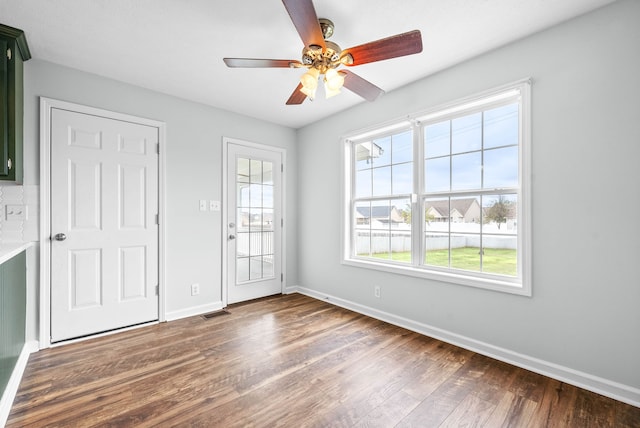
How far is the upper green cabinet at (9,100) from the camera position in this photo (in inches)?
81.7

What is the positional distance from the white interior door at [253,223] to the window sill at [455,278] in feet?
4.51

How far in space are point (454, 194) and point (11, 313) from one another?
11.6 feet

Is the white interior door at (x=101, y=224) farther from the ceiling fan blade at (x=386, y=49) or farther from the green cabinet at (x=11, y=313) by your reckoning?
the ceiling fan blade at (x=386, y=49)

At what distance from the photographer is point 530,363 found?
2.15m

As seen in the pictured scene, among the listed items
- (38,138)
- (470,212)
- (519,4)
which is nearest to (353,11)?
(519,4)

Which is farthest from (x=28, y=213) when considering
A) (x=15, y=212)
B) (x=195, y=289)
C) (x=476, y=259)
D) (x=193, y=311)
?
(x=476, y=259)

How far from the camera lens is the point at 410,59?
249 centimetres

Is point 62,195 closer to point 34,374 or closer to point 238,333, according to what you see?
point 34,374

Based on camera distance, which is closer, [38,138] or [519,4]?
[519,4]

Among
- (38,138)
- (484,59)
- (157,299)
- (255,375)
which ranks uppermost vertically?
(484,59)

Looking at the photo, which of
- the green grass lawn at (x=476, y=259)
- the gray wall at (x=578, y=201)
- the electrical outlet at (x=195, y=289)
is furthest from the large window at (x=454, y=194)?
the electrical outlet at (x=195, y=289)

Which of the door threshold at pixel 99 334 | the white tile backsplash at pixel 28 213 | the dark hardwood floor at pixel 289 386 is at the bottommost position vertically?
the dark hardwood floor at pixel 289 386

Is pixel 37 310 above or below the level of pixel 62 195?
below

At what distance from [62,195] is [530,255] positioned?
13.1 ft
